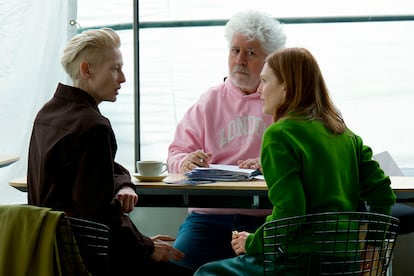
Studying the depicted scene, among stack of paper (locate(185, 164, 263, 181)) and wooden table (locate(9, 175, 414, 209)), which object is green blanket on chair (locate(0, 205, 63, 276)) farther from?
stack of paper (locate(185, 164, 263, 181))

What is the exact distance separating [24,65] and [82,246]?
2.17m

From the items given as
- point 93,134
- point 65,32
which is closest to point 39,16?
point 65,32

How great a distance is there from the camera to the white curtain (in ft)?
12.3

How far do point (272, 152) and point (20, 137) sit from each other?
2.23 m

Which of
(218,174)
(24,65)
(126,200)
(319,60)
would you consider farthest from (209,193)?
(24,65)

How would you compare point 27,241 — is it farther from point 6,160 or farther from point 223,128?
point 223,128

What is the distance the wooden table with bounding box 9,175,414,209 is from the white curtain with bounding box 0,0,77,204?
1330 millimetres

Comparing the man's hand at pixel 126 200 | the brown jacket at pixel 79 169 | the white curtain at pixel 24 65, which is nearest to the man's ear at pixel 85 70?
the brown jacket at pixel 79 169

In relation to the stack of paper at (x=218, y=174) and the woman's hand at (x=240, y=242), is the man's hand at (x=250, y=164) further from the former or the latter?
the woman's hand at (x=240, y=242)

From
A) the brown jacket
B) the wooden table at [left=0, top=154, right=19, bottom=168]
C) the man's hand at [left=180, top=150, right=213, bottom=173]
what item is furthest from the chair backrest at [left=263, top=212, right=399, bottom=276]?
the wooden table at [left=0, top=154, right=19, bottom=168]

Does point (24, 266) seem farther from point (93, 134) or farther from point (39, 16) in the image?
point (39, 16)

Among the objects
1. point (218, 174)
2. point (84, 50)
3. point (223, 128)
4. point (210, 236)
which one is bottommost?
point (210, 236)

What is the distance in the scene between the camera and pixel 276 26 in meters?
3.08

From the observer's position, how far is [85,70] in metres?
2.28
